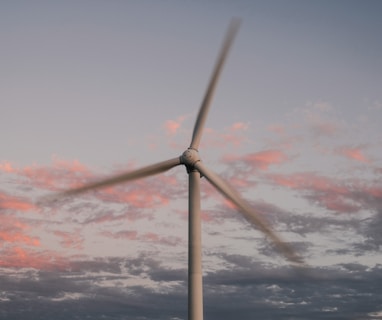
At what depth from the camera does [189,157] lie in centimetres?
4603

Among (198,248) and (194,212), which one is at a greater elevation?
(194,212)

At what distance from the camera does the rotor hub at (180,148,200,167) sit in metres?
46.0

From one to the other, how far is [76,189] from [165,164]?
8173mm

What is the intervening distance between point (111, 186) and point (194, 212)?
9088 mm

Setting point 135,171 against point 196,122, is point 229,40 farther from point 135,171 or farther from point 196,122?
point 135,171

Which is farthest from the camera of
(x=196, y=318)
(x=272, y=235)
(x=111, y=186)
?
(x=111, y=186)

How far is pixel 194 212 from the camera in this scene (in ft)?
144

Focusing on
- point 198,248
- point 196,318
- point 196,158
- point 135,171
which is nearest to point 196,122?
point 196,158

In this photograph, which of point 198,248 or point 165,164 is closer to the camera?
point 198,248

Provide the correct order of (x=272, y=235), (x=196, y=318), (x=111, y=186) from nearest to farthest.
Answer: (x=196, y=318) < (x=272, y=235) < (x=111, y=186)

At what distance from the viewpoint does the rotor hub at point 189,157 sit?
151 ft

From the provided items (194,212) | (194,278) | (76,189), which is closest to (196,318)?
(194,278)

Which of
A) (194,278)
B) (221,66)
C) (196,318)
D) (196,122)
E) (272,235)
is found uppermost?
(221,66)

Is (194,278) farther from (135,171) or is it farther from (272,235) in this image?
(135,171)
